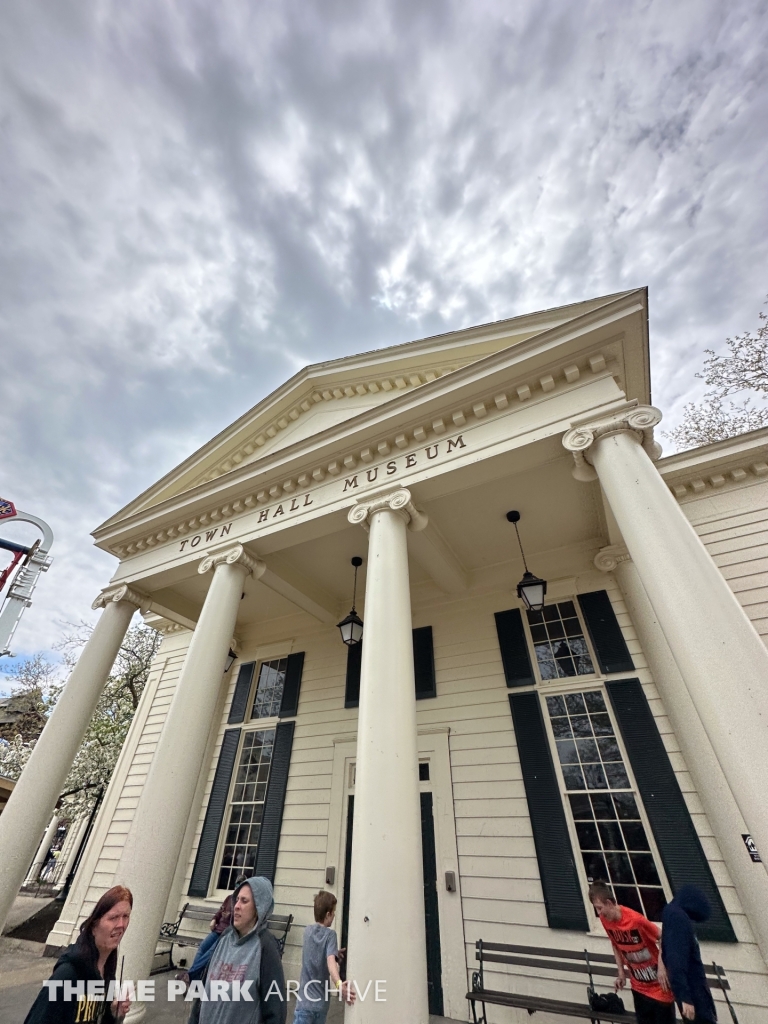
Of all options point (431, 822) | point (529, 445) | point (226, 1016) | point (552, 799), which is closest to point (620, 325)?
point (529, 445)

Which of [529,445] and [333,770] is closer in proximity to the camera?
[529,445]

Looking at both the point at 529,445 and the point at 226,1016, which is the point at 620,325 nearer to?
the point at 529,445

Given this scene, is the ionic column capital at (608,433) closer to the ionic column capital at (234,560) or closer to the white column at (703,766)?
the white column at (703,766)

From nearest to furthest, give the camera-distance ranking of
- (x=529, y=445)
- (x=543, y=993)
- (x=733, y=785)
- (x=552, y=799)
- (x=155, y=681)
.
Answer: (x=733, y=785) → (x=543, y=993) → (x=529, y=445) → (x=552, y=799) → (x=155, y=681)

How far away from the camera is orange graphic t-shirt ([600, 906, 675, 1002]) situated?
11.3ft

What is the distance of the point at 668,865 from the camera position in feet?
15.7

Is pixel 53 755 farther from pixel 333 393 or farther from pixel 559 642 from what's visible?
pixel 559 642

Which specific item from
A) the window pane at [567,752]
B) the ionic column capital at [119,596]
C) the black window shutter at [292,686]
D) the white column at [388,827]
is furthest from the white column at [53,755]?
the window pane at [567,752]

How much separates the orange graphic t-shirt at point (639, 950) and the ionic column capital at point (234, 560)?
553cm

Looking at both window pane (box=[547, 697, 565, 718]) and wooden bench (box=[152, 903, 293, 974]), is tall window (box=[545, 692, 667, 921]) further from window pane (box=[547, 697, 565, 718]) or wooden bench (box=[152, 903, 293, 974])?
wooden bench (box=[152, 903, 293, 974])

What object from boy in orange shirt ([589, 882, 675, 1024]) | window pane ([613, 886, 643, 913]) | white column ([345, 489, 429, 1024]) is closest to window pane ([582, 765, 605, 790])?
window pane ([613, 886, 643, 913])

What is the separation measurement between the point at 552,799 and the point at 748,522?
4.40 m

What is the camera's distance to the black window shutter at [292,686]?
26.7ft

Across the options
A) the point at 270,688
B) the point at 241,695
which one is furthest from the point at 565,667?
the point at 241,695
